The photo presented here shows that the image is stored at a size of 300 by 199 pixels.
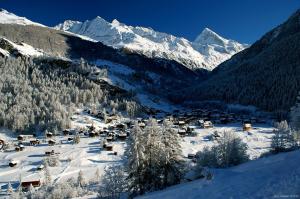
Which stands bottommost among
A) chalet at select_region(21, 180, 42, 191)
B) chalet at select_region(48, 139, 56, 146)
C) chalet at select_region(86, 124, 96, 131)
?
chalet at select_region(21, 180, 42, 191)

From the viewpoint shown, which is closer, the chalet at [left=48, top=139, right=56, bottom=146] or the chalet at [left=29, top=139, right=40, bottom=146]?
the chalet at [left=48, top=139, right=56, bottom=146]

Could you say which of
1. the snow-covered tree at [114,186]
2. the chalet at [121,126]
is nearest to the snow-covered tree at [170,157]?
the snow-covered tree at [114,186]

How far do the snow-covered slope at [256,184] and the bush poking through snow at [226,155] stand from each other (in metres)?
19.3

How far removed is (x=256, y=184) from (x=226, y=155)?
31.8 meters

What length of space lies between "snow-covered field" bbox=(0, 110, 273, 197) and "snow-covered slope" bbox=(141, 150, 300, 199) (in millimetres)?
62802

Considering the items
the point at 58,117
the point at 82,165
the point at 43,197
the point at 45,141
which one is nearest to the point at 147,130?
the point at 43,197

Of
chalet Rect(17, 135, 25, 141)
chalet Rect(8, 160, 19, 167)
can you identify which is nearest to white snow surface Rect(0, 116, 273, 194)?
chalet Rect(8, 160, 19, 167)

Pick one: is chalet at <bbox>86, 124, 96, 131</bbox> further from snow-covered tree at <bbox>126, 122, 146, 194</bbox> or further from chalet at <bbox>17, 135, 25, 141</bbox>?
snow-covered tree at <bbox>126, 122, 146, 194</bbox>

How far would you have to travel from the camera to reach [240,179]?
40.8 m

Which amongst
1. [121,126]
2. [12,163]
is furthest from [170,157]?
[121,126]

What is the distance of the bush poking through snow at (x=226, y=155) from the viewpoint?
67.8m

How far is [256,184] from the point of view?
36500mm

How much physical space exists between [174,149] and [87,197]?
21616 mm

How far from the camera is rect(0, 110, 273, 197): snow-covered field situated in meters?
111
